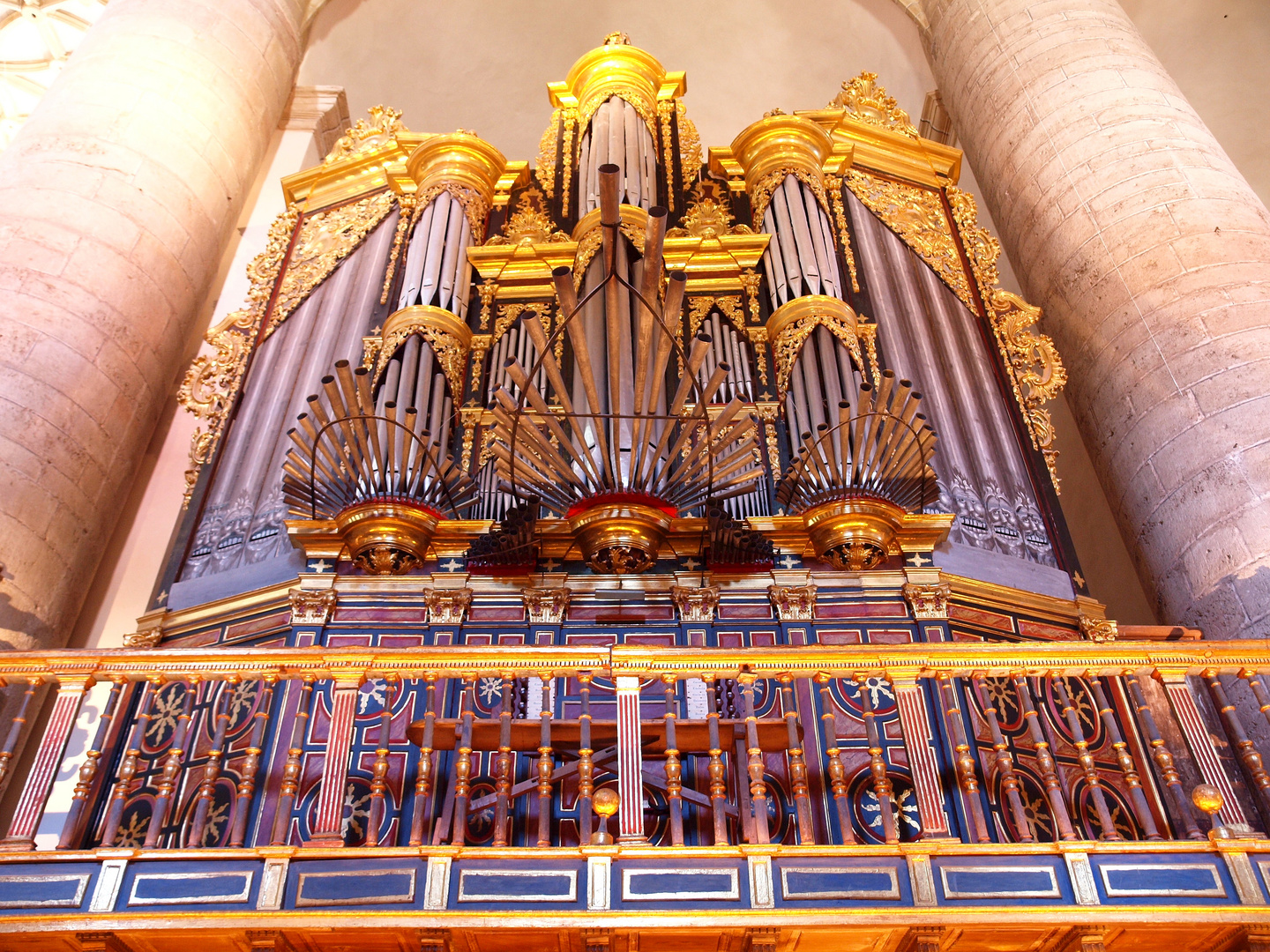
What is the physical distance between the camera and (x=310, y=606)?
674cm

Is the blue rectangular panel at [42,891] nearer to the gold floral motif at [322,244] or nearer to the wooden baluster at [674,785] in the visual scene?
the wooden baluster at [674,785]

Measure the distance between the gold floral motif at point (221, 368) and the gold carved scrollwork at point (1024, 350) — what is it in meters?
5.71

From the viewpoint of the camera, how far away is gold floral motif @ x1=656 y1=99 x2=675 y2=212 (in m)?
9.57

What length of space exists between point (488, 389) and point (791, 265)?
7.80 ft

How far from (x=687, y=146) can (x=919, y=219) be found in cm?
211

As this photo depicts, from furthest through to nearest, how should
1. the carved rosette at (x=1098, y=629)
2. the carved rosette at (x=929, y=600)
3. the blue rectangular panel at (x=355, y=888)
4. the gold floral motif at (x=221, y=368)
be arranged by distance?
the gold floral motif at (x=221, y=368)
the carved rosette at (x=1098, y=629)
the carved rosette at (x=929, y=600)
the blue rectangular panel at (x=355, y=888)

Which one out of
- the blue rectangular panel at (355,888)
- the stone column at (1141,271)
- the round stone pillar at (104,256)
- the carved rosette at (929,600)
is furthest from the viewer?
the round stone pillar at (104,256)

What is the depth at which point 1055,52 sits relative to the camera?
9.86 m

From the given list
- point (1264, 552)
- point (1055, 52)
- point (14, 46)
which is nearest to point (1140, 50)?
point (1055, 52)

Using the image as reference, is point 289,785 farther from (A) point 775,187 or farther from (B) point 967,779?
(A) point 775,187

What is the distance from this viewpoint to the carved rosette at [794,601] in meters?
6.72

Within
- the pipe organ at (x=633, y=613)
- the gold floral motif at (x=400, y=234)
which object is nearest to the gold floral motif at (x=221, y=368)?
the pipe organ at (x=633, y=613)

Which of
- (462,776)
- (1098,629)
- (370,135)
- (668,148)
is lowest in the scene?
(462,776)

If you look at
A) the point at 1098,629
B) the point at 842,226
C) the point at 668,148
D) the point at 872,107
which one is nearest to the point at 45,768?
the point at 1098,629
